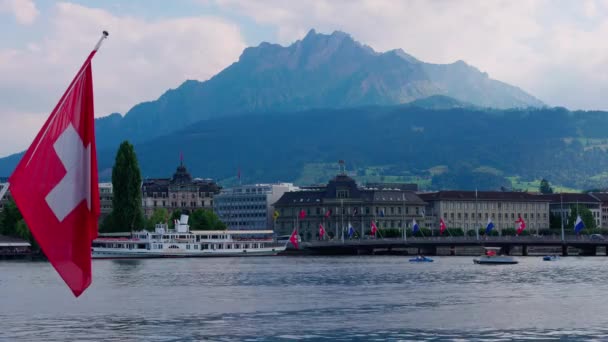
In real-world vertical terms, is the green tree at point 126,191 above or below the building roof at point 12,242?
above

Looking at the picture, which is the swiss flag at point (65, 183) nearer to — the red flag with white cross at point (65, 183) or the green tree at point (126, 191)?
the red flag with white cross at point (65, 183)

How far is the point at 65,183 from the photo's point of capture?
1825 centimetres

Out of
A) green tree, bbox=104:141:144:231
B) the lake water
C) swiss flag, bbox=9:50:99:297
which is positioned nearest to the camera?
swiss flag, bbox=9:50:99:297

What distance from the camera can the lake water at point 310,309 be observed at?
4866 centimetres

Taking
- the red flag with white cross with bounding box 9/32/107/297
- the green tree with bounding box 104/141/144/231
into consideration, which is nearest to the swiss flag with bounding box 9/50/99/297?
the red flag with white cross with bounding box 9/32/107/297

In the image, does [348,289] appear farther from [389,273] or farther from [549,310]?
[389,273]

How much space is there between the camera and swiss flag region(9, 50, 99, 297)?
18.0 meters

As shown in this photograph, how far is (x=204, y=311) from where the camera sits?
62375 mm

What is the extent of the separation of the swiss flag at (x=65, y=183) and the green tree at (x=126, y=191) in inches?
6417

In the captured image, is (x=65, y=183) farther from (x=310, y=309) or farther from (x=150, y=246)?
(x=150, y=246)

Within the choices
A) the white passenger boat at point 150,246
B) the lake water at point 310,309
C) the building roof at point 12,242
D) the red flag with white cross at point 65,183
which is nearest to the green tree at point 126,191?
the white passenger boat at point 150,246

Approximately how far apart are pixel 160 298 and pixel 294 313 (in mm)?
16860

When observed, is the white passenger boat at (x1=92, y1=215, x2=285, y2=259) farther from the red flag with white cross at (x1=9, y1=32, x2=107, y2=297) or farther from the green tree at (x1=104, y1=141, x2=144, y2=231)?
the red flag with white cross at (x1=9, y1=32, x2=107, y2=297)

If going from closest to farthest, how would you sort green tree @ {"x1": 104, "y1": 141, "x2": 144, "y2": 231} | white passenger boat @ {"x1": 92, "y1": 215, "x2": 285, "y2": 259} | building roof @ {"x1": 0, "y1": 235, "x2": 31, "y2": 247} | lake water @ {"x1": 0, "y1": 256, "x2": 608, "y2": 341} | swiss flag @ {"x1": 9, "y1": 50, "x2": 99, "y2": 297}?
swiss flag @ {"x1": 9, "y1": 50, "x2": 99, "y2": 297} → lake water @ {"x1": 0, "y1": 256, "x2": 608, "y2": 341} → green tree @ {"x1": 104, "y1": 141, "x2": 144, "y2": 231} → white passenger boat @ {"x1": 92, "y1": 215, "x2": 285, "y2": 259} → building roof @ {"x1": 0, "y1": 235, "x2": 31, "y2": 247}
